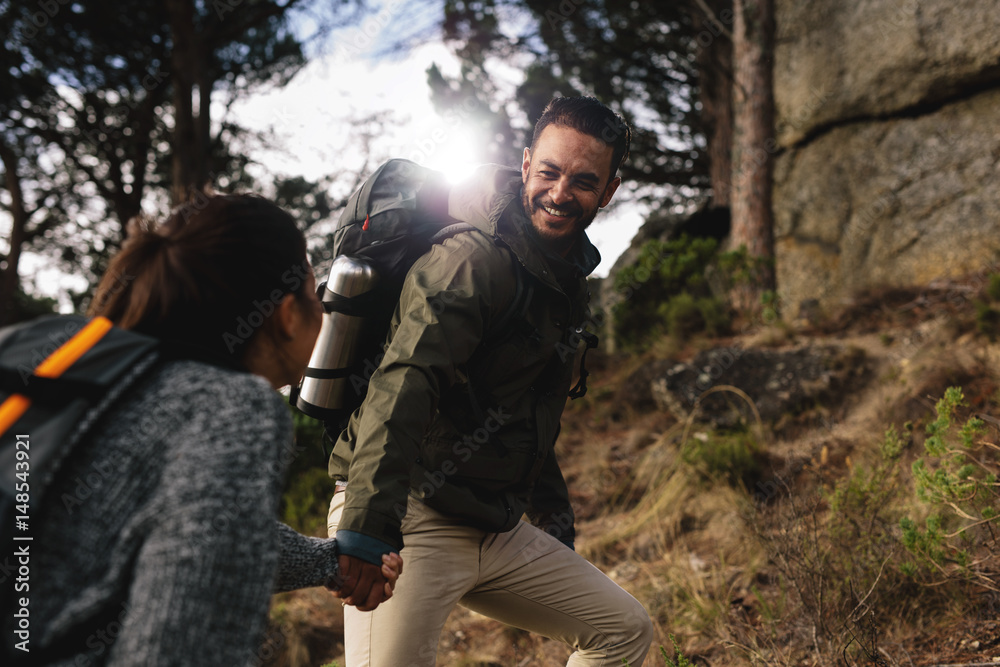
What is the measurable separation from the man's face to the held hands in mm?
1056

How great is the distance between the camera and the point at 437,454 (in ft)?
5.72

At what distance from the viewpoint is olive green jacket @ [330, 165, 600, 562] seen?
1.55 metres

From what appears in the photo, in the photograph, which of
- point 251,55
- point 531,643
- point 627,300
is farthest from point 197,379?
point 251,55

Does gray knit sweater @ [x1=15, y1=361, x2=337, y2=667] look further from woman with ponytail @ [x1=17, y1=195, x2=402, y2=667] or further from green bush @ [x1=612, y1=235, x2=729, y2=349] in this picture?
green bush @ [x1=612, y1=235, x2=729, y2=349]

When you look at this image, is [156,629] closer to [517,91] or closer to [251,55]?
[517,91]

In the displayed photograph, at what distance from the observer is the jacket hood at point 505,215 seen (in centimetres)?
188

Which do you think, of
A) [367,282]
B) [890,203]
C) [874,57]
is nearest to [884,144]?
[890,203]

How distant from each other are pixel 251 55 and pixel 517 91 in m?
4.39

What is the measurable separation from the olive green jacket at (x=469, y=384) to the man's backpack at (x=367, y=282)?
99 millimetres

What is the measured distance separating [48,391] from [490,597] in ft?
4.41

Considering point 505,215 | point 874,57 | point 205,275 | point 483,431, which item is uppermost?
point 874,57

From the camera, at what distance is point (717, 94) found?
8.20m

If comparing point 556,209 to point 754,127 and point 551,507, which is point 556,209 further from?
point 754,127

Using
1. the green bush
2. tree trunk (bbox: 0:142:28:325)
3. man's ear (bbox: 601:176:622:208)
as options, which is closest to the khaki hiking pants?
man's ear (bbox: 601:176:622:208)
